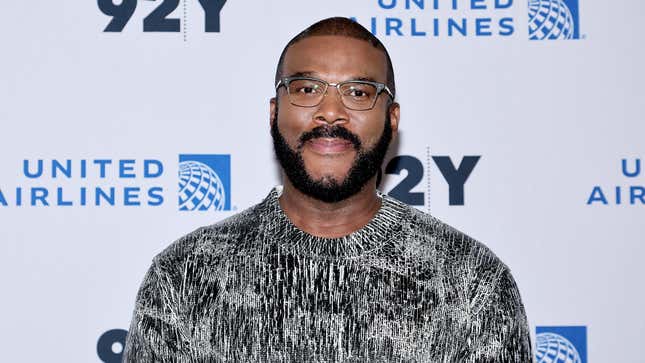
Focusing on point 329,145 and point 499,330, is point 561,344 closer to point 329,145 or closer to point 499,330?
point 499,330

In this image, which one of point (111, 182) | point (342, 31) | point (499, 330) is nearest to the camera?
point (499, 330)

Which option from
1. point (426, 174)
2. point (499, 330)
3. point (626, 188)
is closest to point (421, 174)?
point (426, 174)

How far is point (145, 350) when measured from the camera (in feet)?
3.92

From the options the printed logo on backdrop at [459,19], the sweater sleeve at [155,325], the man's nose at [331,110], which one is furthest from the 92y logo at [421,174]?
the sweater sleeve at [155,325]

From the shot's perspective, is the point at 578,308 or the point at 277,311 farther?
the point at 578,308

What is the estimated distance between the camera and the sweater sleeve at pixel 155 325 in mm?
1188

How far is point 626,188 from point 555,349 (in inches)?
15.4

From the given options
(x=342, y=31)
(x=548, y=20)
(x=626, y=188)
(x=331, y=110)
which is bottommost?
(x=626, y=188)

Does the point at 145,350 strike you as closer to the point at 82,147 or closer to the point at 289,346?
the point at 289,346

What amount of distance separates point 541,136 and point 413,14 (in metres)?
0.39

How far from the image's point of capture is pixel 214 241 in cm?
128

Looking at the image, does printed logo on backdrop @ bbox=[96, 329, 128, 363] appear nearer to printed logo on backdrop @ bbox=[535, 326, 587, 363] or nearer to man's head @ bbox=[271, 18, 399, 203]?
man's head @ bbox=[271, 18, 399, 203]

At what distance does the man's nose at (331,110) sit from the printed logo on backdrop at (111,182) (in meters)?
0.50

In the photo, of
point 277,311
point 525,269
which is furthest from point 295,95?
point 525,269
